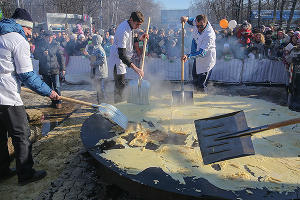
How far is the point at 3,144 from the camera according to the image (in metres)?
3.06

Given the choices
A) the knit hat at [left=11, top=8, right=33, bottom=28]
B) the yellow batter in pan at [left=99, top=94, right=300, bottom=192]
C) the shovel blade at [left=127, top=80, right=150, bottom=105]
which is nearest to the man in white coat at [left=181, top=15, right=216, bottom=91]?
the shovel blade at [left=127, top=80, right=150, bottom=105]

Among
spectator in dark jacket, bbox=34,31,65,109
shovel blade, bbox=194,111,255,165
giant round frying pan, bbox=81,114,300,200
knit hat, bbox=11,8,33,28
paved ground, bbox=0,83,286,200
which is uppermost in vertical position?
knit hat, bbox=11,8,33,28

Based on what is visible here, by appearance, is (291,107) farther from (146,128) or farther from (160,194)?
(160,194)

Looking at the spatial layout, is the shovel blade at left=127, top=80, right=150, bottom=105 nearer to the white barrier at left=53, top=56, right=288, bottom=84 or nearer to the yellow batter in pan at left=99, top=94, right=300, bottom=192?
the yellow batter in pan at left=99, top=94, right=300, bottom=192

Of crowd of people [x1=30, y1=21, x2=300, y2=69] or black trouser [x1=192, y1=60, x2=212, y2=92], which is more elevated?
crowd of people [x1=30, y1=21, x2=300, y2=69]

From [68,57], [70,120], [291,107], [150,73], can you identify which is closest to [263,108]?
[291,107]

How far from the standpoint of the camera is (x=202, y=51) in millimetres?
4793

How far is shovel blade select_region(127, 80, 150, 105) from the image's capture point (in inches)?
175

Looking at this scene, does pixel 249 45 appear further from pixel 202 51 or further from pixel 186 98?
pixel 186 98

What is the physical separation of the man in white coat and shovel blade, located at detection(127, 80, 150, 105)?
103cm

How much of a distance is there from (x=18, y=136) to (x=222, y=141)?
234 centimetres

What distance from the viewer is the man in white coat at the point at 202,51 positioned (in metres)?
4.83

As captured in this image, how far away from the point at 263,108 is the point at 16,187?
13.0 ft

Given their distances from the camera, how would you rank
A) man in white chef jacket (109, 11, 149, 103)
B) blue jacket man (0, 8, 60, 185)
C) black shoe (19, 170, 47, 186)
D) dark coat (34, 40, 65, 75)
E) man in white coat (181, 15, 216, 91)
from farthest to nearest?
1. dark coat (34, 40, 65, 75)
2. man in white coat (181, 15, 216, 91)
3. man in white chef jacket (109, 11, 149, 103)
4. black shoe (19, 170, 47, 186)
5. blue jacket man (0, 8, 60, 185)
